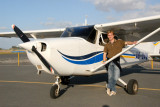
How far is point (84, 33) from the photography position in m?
5.01

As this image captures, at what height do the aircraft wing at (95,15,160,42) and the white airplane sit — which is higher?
the aircraft wing at (95,15,160,42)

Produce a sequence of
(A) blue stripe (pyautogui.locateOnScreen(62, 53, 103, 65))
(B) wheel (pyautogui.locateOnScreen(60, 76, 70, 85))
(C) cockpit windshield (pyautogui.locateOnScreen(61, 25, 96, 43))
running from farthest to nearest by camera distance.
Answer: (B) wheel (pyautogui.locateOnScreen(60, 76, 70, 85))
(C) cockpit windshield (pyautogui.locateOnScreen(61, 25, 96, 43))
(A) blue stripe (pyautogui.locateOnScreen(62, 53, 103, 65))

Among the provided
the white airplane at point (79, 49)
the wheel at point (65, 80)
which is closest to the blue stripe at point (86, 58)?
the white airplane at point (79, 49)

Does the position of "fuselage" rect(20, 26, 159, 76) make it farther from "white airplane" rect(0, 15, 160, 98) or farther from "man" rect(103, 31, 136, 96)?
"man" rect(103, 31, 136, 96)

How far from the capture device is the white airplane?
12.5 feet

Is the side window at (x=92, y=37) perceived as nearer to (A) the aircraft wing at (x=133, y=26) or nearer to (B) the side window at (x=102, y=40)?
(A) the aircraft wing at (x=133, y=26)

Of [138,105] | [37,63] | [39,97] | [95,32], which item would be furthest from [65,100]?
[95,32]

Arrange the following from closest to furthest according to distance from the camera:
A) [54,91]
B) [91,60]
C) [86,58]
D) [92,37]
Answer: [54,91] < [86,58] < [91,60] < [92,37]

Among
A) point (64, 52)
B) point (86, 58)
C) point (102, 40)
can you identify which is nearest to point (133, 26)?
point (102, 40)

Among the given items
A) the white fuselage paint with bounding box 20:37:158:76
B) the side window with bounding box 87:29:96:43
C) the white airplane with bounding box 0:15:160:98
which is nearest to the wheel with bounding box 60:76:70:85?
the white airplane with bounding box 0:15:160:98

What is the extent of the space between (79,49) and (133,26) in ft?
7.32

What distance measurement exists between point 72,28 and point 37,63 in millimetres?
1929

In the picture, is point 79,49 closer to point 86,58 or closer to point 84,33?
point 86,58

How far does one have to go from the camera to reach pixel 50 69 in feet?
13.1
